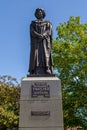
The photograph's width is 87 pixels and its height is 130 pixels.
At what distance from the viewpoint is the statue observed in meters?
13.3

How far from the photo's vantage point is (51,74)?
13.1m

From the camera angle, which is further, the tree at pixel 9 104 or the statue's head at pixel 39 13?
the tree at pixel 9 104

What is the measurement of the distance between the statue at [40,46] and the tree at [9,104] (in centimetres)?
1942

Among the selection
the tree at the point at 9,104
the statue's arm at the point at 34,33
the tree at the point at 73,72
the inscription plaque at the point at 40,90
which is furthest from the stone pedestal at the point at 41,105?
the tree at the point at 9,104

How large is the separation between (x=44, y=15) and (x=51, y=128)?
5.18 m

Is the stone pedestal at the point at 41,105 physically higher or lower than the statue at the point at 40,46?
lower

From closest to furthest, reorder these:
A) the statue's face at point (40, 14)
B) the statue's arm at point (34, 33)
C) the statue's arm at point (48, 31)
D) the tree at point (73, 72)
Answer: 1. the statue's arm at point (34, 33)
2. the statue's arm at point (48, 31)
3. the statue's face at point (40, 14)
4. the tree at point (73, 72)

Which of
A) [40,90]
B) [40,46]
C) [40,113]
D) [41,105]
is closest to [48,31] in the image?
[40,46]

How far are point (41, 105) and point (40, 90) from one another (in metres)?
0.62

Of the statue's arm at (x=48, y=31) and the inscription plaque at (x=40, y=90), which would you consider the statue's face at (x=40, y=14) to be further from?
the inscription plaque at (x=40, y=90)

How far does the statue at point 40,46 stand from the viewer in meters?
13.3

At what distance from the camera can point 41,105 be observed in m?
12.2

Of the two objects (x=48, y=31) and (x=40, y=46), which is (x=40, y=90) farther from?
(x=48, y=31)

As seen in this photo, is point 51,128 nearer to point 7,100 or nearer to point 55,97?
point 55,97
